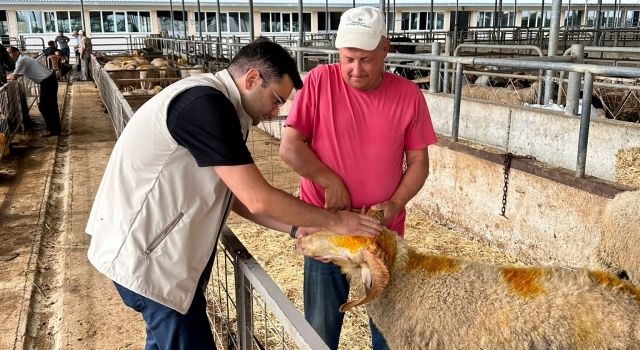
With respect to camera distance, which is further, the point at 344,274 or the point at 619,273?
the point at 619,273

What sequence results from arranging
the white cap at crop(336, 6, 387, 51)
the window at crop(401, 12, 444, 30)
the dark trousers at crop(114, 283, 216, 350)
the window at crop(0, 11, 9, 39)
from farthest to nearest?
the window at crop(401, 12, 444, 30) → the window at crop(0, 11, 9, 39) → the white cap at crop(336, 6, 387, 51) → the dark trousers at crop(114, 283, 216, 350)

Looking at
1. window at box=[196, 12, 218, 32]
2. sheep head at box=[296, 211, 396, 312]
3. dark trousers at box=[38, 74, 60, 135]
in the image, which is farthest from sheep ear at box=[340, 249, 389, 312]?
window at box=[196, 12, 218, 32]

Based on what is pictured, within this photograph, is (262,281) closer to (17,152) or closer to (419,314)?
(419,314)

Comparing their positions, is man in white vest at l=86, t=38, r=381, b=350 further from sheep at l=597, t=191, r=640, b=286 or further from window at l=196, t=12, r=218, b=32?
A: window at l=196, t=12, r=218, b=32

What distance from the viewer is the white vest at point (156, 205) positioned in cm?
193

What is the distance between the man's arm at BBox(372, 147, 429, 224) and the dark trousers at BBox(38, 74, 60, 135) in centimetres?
1024

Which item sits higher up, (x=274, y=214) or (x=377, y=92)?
(x=377, y=92)

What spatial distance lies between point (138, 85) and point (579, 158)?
43.5ft

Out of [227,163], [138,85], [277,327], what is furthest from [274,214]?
[138,85]

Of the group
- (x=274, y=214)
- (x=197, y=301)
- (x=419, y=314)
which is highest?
(x=274, y=214)

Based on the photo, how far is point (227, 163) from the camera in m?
1.83

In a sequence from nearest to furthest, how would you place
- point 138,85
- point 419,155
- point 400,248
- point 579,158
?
point 400,248 < point 419,155 < point 579,158 < point 138,85

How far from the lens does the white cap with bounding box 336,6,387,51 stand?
2.39 metres

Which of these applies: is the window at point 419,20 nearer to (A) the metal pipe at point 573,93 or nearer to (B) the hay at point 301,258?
(A) the metal pipe at point 573,93
